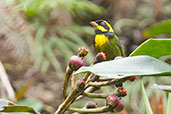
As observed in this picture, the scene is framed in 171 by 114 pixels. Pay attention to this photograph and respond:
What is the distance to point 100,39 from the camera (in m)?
1.72

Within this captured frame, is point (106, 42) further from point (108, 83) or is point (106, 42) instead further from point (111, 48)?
point (108, 83)

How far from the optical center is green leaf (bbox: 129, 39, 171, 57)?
0.73m

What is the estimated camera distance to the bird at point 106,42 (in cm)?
167

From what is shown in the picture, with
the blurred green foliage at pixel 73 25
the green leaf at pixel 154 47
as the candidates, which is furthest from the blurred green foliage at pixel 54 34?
the green leaf at pixel 154 47

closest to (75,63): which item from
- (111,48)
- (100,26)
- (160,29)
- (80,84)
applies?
(80,84)

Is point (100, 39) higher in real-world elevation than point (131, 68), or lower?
lower

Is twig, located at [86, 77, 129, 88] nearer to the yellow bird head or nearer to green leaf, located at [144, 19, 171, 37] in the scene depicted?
the yellow bird head

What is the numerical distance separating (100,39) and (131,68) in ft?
3.47

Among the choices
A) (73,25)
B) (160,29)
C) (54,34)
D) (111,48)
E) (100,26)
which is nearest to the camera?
(111,48)

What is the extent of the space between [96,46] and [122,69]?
101 centimetres

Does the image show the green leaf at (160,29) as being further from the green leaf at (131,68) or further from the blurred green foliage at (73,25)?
the green leaf at (131,68)

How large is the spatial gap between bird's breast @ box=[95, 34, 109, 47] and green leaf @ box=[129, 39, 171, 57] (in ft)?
2.97

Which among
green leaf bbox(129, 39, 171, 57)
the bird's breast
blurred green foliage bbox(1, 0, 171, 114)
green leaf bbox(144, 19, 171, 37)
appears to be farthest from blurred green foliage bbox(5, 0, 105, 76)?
green leaf bbox(129, 39, 171, 57)

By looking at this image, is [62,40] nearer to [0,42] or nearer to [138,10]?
[0,42]
